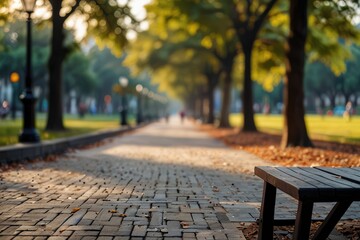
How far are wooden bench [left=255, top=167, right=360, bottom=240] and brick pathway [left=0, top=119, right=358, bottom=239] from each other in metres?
0.49

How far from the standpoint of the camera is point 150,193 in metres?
6.25

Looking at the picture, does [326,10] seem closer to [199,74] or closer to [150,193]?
[150,193]

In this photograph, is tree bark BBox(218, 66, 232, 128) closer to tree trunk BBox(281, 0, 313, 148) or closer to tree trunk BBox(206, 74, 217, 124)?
tree trunk BBox(206, 74, 217, 124)

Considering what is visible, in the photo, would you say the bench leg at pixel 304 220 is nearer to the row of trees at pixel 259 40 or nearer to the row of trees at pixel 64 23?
the row of trees at pixel 259 40

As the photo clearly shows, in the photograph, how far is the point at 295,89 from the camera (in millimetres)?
13289

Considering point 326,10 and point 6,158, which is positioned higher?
point 326,10

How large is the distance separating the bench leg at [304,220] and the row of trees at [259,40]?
10.4 metres

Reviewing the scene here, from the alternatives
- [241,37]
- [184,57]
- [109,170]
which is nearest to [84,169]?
[109,170]

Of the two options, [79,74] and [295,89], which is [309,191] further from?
[79,74]

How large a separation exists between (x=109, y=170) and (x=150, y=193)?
2697mm

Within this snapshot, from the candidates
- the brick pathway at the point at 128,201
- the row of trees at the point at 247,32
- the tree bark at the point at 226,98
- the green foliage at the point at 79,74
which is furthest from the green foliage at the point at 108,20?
the green foliage at the point at 79,74

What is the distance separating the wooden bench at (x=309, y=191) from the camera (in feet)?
10.1

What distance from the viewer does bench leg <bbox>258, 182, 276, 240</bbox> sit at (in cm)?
385

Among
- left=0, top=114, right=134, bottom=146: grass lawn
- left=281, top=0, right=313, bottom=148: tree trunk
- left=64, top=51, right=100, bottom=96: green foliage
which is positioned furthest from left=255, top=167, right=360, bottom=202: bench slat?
left=64, top=51, right=100, bottom=96: green foliage
